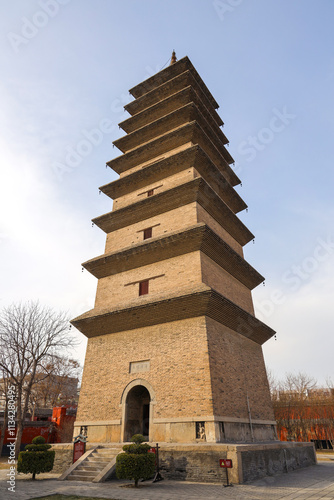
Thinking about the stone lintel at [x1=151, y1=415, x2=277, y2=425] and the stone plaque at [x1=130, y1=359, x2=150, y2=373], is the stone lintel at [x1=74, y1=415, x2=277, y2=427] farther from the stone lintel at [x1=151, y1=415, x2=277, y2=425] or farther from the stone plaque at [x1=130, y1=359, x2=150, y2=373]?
the stone plaque at [x1=130, y1=359, x2=150, y2=373]

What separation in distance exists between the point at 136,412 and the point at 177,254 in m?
6.89

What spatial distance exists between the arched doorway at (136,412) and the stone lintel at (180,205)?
838cm

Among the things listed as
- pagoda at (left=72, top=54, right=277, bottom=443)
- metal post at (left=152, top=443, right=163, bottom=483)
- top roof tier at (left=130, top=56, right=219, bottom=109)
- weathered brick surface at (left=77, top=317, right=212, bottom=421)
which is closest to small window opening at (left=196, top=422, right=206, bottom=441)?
pagoda at (left=72, top=54, right=277, bottom=443)

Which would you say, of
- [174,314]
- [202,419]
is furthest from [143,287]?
[202,419]

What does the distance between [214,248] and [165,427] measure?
7.34 m

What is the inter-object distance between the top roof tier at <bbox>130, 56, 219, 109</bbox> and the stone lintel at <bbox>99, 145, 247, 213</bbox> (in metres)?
7.63

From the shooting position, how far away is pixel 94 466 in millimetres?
10688

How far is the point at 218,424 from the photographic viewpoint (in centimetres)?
1064

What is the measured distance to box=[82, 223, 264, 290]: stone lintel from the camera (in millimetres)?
13680

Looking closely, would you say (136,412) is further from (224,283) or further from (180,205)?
(180,205)

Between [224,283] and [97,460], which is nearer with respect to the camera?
[97,460]

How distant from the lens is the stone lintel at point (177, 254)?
539 inches

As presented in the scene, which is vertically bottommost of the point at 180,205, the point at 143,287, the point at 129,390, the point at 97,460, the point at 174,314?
the point at 97,460

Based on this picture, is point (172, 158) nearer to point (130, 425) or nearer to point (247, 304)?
point (247, 304)
